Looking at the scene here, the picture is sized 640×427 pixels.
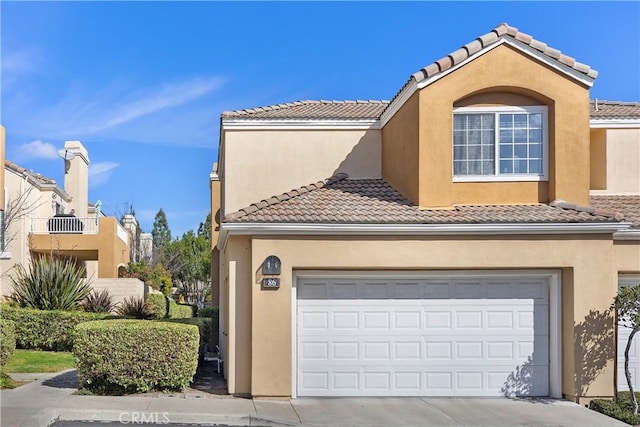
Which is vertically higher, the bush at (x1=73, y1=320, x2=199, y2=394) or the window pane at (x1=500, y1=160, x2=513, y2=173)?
the window pane at (x1=500, y1=160, x2=513, y2=173)

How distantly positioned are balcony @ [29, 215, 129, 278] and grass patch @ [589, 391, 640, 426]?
21.7 metres

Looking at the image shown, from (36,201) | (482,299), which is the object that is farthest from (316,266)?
(36,201)

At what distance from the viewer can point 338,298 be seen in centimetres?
1366

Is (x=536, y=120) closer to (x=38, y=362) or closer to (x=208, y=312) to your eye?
(x=208, y=312)

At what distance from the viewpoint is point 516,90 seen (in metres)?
14.5

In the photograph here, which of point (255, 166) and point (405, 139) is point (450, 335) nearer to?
point (405, 139)

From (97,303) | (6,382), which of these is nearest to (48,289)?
(97,303)

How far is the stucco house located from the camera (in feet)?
43.7

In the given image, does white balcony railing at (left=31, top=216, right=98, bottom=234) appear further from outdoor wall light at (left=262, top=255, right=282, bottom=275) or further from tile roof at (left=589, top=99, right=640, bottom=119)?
tile roof at (left=589, top=99, right=640, bottom=119)

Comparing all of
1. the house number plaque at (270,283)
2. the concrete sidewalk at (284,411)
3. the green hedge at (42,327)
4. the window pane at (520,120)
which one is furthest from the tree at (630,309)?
the green hedge at (42,327)

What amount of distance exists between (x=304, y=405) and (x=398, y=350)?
2146 mm

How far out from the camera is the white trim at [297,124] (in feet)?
54.9

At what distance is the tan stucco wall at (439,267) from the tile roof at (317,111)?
439 cm

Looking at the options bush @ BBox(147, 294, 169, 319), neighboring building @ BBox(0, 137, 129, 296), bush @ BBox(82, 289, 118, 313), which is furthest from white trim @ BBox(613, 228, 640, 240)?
neighboring building @ BBox(0, 137, 129, 296)
